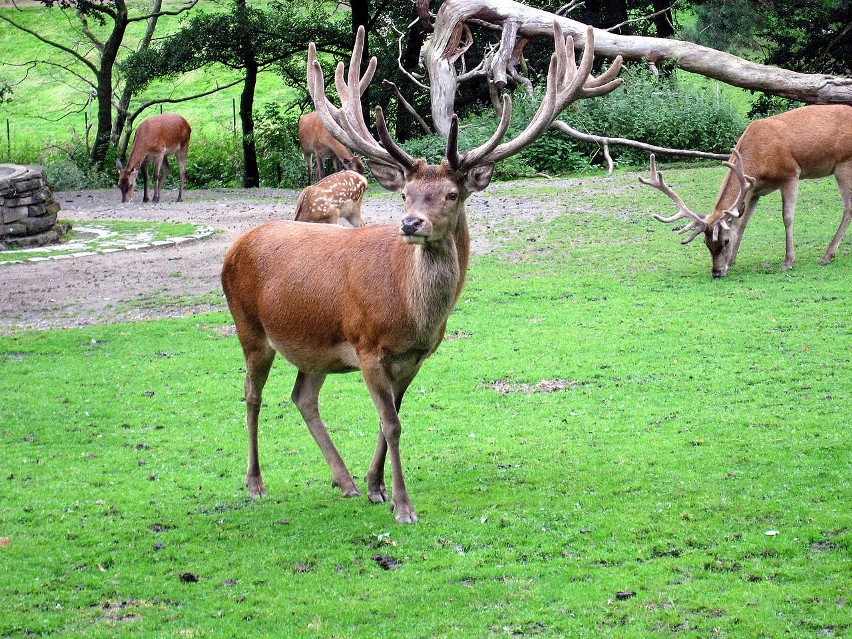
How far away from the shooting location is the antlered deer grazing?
12.8 m

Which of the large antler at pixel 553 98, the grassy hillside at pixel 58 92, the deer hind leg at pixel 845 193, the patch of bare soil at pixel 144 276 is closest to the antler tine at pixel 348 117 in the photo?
the large antler at pixel 553 98

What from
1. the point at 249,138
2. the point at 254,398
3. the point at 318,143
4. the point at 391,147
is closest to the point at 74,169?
the point at 249,138

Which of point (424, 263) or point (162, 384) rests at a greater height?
point (424, 263)

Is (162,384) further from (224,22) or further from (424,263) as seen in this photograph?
(224,22)

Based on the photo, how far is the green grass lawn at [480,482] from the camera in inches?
181

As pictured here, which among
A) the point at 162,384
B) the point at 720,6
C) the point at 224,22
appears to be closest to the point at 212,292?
the point at 162,384

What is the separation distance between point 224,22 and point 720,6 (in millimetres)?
11472

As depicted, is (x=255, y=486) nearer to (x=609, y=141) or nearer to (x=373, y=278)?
(x=373, y=278)

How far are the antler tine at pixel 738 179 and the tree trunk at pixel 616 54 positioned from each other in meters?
6.31

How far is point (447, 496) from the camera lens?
6.04 m

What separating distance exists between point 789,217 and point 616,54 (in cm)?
808

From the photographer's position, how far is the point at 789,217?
1243cm

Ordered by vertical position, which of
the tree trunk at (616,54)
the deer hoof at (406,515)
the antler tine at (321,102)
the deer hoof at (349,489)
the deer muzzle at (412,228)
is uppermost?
the tree trunk at (616,54)

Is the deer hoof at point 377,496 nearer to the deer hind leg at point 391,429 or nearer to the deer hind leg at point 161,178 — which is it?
the deer hind leg at point 391,429
